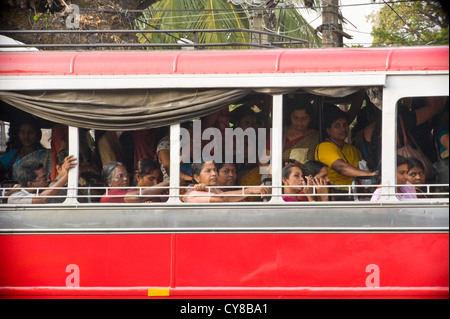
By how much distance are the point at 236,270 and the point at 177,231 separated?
2.01 feet

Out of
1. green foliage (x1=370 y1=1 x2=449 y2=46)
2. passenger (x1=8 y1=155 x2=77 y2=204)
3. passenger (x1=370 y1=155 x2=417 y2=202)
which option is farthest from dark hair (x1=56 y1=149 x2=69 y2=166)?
green foliage (x1=370 y1=1 x2=449 y2=46)

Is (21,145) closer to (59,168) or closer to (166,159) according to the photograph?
(59,168)

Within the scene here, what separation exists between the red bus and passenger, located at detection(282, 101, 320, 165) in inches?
10.2

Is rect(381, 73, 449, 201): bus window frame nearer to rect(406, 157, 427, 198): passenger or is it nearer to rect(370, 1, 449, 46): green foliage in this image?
rect(406, 157, 427, 198): passenger

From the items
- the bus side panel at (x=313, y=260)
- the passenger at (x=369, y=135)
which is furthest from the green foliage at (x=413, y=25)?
the bus side panel at (x=313, y=260)

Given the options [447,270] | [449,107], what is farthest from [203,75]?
[447,270]

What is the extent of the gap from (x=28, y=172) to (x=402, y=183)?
347cm

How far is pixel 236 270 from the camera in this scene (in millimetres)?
6184

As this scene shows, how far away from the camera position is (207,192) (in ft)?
20.7

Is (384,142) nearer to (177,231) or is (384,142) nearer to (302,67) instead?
(302,67)

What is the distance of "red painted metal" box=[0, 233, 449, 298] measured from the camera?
5.97m

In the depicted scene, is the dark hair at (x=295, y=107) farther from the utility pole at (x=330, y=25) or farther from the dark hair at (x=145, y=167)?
the utility pole at (x=330, y=25)

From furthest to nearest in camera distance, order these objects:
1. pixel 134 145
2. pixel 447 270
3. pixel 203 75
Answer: pixel 134 145, pixel 203 75, pixel 447 270

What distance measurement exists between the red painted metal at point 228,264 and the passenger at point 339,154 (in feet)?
2.13
